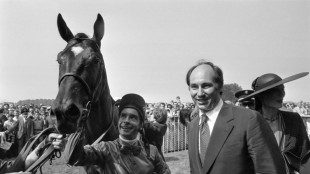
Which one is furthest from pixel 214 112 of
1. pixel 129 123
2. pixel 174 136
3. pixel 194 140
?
pixel 174 136

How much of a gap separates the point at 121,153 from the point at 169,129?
1145 cm

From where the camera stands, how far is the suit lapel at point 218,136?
2.28 m

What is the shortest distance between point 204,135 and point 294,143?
5.34 feet

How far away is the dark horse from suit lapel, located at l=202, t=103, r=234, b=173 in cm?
134

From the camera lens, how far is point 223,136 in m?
2.29

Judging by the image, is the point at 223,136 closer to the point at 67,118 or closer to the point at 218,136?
the point at 218,136

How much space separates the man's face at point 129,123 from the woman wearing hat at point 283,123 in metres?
1.22

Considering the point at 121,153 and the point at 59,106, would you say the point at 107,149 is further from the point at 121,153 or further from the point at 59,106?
the point at 59,106

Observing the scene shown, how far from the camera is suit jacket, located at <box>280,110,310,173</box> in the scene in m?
3.59

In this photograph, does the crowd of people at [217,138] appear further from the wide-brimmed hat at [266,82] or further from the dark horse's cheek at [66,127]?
the dark horse's cheek at [66,127]

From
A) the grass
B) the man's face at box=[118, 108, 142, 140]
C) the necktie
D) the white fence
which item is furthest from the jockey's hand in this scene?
the white fence

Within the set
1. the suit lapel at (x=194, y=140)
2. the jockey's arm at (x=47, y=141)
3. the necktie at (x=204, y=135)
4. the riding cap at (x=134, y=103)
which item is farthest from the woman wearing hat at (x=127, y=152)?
A: the necktie at (x=204, y=135)

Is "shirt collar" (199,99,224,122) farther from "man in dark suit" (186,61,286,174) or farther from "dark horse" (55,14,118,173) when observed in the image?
"dark horse" (55,14,118,173)

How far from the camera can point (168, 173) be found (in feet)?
10.8
